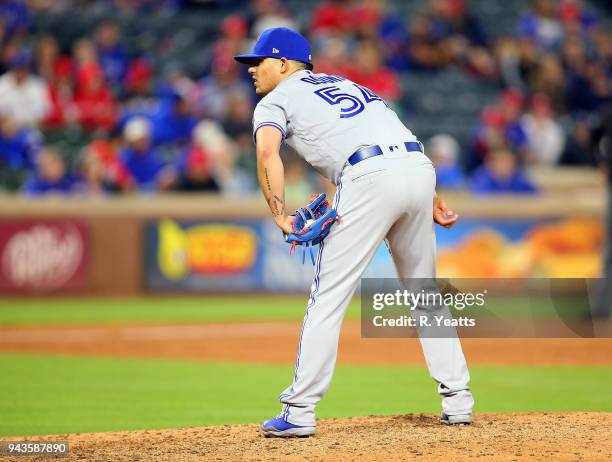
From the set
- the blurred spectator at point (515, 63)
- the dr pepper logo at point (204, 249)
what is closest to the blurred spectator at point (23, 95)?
the dr pepper logo at point (204, 249)

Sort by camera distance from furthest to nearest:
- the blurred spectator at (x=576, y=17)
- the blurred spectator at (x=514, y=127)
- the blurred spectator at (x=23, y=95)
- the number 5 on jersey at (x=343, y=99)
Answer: the blurred spectator at (x=576, y=17), the blurred spectator at (x=514, y=127), the blurred spectator at (x=23, y=95), the number 5 on jersey at (x=343, y=99)

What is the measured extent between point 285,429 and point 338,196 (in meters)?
1.16

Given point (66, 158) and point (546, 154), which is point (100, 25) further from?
point (546, 154)

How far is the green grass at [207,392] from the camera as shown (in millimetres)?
6680

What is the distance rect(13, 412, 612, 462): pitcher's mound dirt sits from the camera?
4.88 meters

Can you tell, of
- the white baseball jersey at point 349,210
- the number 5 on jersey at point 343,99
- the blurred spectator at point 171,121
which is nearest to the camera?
the white baseball jersey at point 349,210

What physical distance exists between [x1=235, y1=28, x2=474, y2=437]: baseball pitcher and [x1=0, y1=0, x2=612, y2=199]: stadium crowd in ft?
32.0

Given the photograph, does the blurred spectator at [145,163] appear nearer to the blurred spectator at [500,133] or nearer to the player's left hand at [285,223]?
the blurred spectator at [500,133]

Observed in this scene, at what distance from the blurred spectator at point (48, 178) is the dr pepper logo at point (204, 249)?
4.81 ft

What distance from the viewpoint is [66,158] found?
15.7m

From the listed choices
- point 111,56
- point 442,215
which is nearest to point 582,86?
point 111,56

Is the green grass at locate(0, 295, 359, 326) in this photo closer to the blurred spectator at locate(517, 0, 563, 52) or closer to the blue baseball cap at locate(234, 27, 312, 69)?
the blurred spectator at locate(517, 0, 563, 52)

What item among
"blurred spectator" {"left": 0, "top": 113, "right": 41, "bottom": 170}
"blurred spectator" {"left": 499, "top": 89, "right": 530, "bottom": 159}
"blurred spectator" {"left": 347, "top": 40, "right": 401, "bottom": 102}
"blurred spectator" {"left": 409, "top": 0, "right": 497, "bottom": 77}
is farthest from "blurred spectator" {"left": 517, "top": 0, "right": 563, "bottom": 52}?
"blurred spectator" {"left": 0, "top": 113, "right": 41, "bottom": 170}

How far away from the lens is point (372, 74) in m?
16.7
